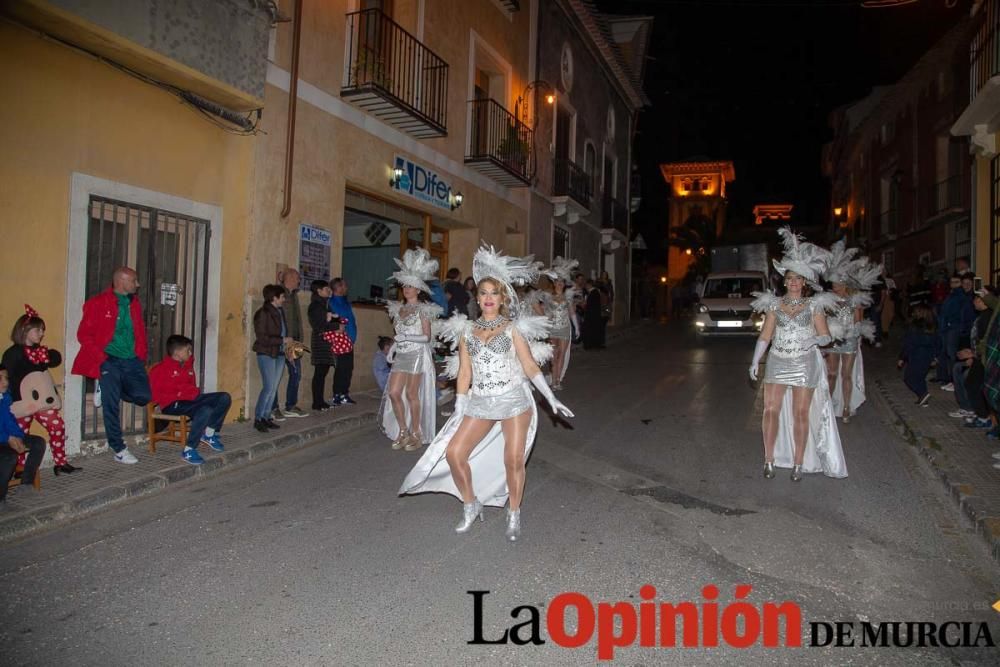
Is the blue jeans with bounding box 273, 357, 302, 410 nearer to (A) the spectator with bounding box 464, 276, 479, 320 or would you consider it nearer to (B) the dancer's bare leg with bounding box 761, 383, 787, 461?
(A) the spectator with bounding box 464, 276, 479, 320

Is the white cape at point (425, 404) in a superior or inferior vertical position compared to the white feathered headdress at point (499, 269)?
inferior

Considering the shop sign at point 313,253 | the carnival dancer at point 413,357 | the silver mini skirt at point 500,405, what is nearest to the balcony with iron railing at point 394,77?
the shop sign at point 313,253

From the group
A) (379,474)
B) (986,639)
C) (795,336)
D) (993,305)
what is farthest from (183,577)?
(993,305)

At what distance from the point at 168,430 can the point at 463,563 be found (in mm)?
4593

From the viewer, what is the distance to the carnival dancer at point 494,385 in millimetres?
4922

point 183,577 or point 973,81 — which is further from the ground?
point 973,81

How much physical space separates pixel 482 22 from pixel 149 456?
12.4m

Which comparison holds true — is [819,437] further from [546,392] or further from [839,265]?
[546,392]

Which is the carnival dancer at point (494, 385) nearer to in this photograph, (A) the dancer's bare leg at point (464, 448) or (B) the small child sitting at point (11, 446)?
(A) the dancer's bare leg at point (464, 448)

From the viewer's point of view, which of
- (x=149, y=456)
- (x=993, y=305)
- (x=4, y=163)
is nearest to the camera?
(x=4, y=163)

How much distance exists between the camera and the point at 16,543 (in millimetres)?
4918

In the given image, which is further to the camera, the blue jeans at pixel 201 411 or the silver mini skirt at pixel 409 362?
the silver mini skirt at pixel 409 362

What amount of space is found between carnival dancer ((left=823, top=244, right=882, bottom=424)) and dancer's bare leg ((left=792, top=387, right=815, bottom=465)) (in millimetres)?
2706

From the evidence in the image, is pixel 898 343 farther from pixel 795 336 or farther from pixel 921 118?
pixel 795 336
